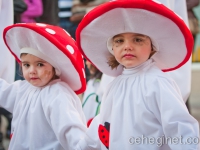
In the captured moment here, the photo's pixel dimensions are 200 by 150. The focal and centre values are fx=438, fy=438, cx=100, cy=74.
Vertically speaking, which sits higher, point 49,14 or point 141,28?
point 141,28

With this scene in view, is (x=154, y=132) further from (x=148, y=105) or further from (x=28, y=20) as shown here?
(x=28, y=20)

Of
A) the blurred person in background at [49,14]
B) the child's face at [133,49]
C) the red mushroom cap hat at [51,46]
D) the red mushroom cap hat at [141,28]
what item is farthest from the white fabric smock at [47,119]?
the blurred person in background at [49,14]

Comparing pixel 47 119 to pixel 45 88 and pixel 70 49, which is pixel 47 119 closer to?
pixel 45 88

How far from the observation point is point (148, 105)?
221cm

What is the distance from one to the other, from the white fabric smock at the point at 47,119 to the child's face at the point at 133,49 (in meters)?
0.49

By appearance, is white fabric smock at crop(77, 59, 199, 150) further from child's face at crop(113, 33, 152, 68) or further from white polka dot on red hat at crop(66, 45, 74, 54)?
white polka dot on red hat at crop(66, 45, 74, 54)

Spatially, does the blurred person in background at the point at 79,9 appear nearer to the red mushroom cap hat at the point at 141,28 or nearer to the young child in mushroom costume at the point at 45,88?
the young child in mushroom costume at the point at 45,88

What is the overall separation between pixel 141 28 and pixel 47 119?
0.84 m

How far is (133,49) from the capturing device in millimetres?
2311

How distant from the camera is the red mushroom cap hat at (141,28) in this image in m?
2.19

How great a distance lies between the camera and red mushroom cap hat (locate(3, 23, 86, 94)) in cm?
265

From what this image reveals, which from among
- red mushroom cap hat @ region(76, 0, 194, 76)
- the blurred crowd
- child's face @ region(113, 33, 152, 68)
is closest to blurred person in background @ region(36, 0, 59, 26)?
the blurred crowd

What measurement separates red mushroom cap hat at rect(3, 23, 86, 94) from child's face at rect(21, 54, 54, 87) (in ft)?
0.11

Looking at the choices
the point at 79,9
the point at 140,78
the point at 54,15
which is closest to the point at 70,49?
the point at 140,78
